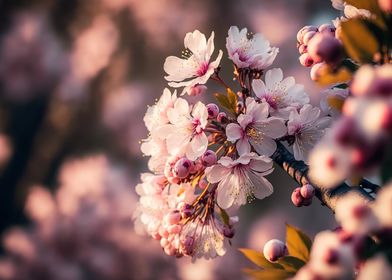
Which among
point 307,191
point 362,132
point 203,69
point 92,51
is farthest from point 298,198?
point 92,51

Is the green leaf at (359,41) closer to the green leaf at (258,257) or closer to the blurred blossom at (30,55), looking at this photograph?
the green leaf at (258,257)

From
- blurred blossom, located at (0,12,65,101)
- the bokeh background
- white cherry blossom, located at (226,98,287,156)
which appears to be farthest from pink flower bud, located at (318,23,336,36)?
blurred blossom, located at (0,12,65,101)

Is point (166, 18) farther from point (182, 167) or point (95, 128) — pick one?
point (182, 167)

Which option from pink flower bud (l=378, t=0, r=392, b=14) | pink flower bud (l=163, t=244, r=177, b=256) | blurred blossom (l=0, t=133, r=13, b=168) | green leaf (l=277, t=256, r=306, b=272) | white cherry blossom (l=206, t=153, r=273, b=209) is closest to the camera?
pink flower bud (l=378, t=0, r=392, b=14)

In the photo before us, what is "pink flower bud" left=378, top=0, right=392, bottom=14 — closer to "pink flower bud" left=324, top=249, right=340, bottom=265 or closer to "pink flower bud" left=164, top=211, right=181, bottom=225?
"pink flower bud" left=324, top=249, right=340, bottom=265

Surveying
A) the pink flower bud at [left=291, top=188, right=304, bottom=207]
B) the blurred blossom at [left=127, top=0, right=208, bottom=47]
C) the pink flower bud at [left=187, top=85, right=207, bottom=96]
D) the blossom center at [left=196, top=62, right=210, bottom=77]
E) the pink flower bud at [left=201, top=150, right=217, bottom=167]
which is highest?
the blossom center at [left=196, top=62, right=210, bottom=77]

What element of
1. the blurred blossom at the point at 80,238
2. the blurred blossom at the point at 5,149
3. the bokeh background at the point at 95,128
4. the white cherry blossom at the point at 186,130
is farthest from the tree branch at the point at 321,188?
the blurred blossom at the point at 5,149

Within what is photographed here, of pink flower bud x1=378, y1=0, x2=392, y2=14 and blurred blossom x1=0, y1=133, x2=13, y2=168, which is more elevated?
pink flower bud x1=378, y1=0, x2=392, y2=14
